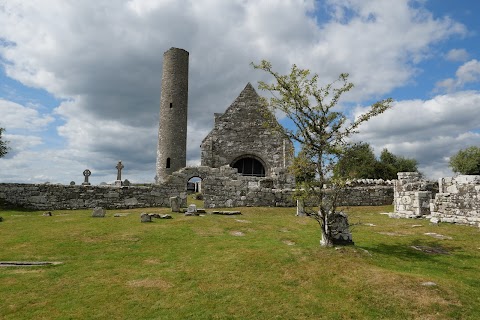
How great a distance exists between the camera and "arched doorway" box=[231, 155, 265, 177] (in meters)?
30.5

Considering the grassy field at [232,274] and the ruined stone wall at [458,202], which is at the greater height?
the ruined stone wall at [458,202]

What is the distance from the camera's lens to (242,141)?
29703 mm

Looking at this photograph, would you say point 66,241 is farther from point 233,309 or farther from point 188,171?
point 188,171

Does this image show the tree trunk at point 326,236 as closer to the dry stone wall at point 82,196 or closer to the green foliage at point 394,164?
the dry stone wall at point 82,196

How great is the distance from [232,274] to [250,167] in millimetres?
22709

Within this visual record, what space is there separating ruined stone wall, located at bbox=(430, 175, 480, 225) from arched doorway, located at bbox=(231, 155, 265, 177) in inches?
633

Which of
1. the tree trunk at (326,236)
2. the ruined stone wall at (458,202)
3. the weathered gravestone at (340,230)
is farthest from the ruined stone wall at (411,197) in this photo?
the tree trunk at (326,236)

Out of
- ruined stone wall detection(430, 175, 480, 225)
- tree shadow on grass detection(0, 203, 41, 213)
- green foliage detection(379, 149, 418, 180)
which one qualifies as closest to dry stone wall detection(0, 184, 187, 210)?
tree shadow on grass detection(0, 203, 41, 213)

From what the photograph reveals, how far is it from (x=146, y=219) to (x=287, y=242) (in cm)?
660

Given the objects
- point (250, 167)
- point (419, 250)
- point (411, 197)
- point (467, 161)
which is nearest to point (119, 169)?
point (250, 167)

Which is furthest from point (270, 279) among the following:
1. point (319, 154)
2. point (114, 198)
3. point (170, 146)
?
point (170, 146)

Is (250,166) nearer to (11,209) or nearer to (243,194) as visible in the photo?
(243,194)

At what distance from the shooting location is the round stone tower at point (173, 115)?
35.4m

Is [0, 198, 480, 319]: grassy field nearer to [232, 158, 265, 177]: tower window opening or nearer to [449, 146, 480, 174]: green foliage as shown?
[232, 158, 265, 177]: tower window opening
